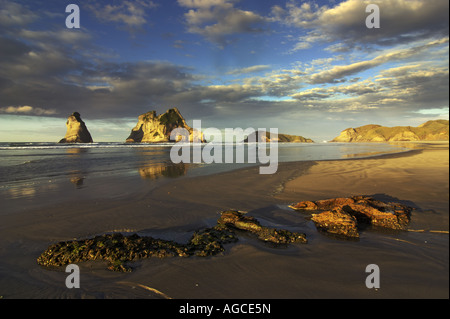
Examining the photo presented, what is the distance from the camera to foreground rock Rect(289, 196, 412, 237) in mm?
6000

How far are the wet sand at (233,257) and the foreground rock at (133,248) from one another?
214 millimetres

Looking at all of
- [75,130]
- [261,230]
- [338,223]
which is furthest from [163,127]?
[338,223]

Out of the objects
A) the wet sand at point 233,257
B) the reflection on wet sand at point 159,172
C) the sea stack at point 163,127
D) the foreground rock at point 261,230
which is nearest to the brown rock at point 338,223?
the wet sand at point 233,257

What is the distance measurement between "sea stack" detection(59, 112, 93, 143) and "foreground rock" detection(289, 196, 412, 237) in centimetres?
18445

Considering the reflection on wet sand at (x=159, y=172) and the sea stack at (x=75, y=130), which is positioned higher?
the sea stack at (x=75, y=130)

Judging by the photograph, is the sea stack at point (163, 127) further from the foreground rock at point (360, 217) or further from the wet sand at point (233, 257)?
the foreground rock at point (360, 217)

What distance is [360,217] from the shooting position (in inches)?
264

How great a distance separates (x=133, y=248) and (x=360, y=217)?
21.8 feet

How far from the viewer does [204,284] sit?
12.8 ft

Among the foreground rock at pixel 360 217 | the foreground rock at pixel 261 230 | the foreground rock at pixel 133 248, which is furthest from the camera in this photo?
the foreground rock at pixel 360 217

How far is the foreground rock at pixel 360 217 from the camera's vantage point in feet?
19.7

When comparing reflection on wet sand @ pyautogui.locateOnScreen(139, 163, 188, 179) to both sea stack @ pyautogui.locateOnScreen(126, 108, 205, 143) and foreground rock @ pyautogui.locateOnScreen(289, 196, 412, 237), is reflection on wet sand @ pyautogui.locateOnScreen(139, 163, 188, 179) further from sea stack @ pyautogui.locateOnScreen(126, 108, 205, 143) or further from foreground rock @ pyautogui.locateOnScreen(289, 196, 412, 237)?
sea stack @ pyautogui.locateOnScreen(126, 108, 205, 143)

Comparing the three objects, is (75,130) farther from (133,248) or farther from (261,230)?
(261,230)
